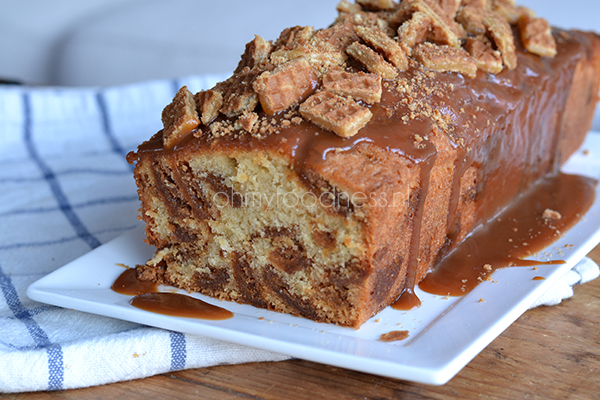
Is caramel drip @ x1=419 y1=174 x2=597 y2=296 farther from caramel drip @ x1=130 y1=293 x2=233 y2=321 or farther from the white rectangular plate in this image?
caramel drip @ x1=130 y1=293 x2=233 y2=321

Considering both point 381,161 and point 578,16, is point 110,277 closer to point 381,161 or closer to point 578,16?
point 381,161

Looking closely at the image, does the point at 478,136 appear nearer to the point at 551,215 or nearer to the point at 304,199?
the point at 551,215

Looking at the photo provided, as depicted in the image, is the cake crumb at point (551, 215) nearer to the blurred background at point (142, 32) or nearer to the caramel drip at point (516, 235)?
the caramel drip at point (516, 235)

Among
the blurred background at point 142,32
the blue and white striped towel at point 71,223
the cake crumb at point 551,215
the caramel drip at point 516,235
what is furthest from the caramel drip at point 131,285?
the blurred background at point 142,32

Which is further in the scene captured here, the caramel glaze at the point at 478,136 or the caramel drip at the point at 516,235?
the caramel drip at the point at 516,235

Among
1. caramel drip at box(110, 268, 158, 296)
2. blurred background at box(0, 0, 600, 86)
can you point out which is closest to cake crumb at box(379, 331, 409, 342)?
caramel drip at box(110, 268, 158, 296)

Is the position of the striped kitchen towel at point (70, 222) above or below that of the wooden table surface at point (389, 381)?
above

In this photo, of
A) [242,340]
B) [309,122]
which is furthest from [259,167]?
[242,340]

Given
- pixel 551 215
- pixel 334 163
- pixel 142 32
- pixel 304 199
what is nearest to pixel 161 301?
pixel 304 199

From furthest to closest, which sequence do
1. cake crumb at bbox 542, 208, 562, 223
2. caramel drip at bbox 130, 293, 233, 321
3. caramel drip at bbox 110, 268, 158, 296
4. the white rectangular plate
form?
cake crumb at bbox 542, 208, 562, 223
caramel drip at bbox 110, 268, 158, 296
caramel drip at bbox 130, 293, 233, 321
the white rectangular plate
